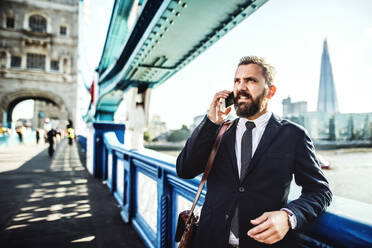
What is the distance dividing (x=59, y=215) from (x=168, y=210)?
239 centimetres

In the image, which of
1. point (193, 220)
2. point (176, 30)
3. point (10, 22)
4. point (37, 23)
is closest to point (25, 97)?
point (10, 22)

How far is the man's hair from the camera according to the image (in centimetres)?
115

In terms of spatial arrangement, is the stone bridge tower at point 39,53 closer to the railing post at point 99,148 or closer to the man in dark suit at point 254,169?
the railing post at point 99,148

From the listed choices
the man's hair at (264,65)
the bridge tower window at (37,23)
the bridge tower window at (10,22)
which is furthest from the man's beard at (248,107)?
the bridge tower window at (10,22)

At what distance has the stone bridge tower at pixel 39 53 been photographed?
31.4 meters

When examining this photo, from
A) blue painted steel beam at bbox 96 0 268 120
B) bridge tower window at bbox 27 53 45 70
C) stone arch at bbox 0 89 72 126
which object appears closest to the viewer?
blue painted steel beam at bbox 96 0 268 120

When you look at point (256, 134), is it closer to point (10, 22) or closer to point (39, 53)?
point (39, 53)

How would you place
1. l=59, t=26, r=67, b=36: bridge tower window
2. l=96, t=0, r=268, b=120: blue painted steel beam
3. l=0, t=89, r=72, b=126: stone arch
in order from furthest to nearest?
l=59, t=26, r=67, b=36: bridge tower window < l=0, t=89, r=72, b=126: stone arch < l=96, t=0, r=268, b=120: blue painted steel beam

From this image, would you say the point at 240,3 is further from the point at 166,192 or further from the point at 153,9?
the point at 166,192

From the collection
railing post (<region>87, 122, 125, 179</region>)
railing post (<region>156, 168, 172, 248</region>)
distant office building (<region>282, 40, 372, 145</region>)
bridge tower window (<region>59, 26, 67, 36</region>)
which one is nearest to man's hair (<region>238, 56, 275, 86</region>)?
railing post (<region>156, 168, 172, 248</region>)

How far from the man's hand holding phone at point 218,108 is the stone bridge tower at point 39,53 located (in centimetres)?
3596

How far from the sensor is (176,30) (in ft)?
9.40

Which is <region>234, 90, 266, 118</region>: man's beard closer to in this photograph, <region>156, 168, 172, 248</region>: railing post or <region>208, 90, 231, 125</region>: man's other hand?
<region>208, 90, 231, 125</region>: man's other hand

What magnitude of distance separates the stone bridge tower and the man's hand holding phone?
3596cm
